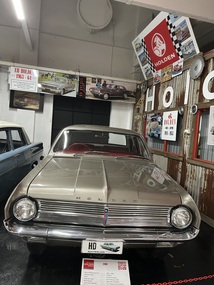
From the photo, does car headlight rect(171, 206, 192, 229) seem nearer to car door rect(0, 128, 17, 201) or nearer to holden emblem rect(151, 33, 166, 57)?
car door rect(0, 128, 17, 201)

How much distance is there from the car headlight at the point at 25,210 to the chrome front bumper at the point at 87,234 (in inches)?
2.0

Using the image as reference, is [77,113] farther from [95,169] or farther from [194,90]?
[95,169]

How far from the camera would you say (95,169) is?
2.01m

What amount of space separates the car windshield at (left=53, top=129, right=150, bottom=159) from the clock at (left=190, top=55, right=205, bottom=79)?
172 centimetres

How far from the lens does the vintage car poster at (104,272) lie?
155cm

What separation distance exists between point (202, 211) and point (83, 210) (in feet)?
8.48

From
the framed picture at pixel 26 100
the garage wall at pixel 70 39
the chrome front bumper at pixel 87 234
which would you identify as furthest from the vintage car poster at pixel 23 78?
the chrome front bumper at pixel 87 234

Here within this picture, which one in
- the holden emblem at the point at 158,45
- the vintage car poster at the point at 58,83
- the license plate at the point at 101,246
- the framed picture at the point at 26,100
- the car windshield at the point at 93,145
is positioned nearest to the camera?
the license plate at the point at 101,246

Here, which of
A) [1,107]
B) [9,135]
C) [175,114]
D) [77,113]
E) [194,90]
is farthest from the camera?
[77,113]

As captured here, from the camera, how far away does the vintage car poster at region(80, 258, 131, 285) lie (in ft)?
5.08

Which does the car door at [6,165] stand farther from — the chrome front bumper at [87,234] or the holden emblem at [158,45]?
the holden emblem at [158,45]

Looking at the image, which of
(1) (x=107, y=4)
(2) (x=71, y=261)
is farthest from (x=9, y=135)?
(1) (x=107, y=4)

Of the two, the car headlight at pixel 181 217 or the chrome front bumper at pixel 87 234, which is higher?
the car headlight at pixel 181 217

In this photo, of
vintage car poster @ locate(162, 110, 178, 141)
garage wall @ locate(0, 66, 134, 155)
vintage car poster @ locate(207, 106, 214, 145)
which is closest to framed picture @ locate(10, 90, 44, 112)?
garage wall @ locate(0, 66, 134, 155)
